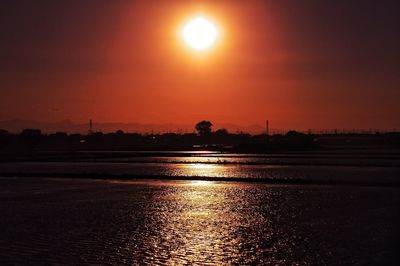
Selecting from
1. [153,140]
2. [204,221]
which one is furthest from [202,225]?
[153,140]

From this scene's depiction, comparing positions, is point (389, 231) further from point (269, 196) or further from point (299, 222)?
point (269, 196)

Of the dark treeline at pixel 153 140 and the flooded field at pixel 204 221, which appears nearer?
the flooded field at pixel 204 221

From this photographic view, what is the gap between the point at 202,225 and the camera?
762 inches

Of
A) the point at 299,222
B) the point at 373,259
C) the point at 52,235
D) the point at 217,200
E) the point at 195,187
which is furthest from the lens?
the point at 195,187

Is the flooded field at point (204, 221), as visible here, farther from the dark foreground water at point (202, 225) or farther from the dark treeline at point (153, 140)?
the dark treeline at point (153, 140)

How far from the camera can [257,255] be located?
14523 millimetres

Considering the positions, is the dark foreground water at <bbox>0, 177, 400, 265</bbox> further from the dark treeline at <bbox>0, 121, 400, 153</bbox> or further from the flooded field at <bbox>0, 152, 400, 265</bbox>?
the dark treeline at <bbox>0, 121, 400, 153</bbox>

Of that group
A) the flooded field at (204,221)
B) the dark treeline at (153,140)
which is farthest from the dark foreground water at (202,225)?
the dark treeline at (153,140)

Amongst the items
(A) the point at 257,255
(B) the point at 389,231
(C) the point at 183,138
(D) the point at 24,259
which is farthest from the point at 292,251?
(C) the point at 183,138

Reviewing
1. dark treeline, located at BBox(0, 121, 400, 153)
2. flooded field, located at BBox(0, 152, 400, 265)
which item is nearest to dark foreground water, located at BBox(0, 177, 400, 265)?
flooded field, located at BBox(0, 152, 400, 265)

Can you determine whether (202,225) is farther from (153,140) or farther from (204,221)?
(153,140)

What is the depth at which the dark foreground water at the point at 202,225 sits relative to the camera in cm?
1448

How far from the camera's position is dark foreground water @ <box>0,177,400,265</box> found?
14.5m

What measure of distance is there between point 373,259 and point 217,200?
13.4m
